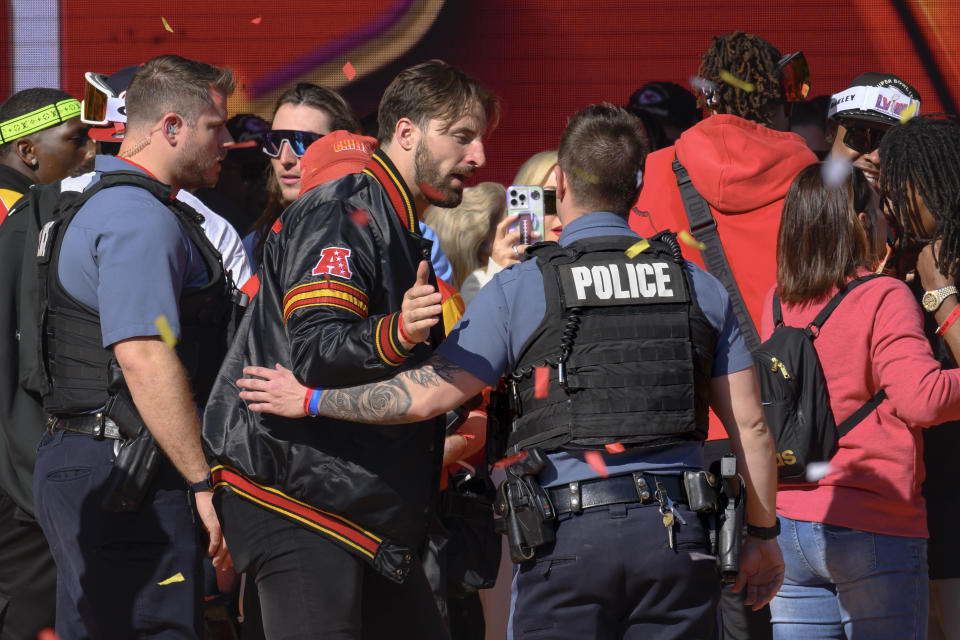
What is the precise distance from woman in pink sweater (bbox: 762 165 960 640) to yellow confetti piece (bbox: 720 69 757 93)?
30.8 inches

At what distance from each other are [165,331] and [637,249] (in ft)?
4.28

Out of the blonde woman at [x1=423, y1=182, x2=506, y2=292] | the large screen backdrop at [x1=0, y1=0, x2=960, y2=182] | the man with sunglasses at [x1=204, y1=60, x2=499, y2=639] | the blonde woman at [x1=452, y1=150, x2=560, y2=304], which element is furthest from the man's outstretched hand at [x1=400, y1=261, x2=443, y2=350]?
the large screen backdrop at [x1=0, y1=0, x2=960, y2=182]

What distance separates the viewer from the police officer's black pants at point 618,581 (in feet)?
8.80

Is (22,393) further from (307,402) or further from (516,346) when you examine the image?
(516,346)

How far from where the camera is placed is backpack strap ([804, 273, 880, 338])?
137 inches

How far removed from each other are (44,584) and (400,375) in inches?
76.1

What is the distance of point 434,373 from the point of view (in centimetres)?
281

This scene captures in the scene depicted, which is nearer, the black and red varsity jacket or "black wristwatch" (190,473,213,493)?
the black and red varsity jacket

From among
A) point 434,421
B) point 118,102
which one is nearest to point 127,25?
point 118,102

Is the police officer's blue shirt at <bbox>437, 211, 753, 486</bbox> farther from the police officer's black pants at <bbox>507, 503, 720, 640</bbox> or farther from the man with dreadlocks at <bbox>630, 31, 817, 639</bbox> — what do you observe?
the man with dreadlocks at <bbox>630, 31, 817, 639</bbox>

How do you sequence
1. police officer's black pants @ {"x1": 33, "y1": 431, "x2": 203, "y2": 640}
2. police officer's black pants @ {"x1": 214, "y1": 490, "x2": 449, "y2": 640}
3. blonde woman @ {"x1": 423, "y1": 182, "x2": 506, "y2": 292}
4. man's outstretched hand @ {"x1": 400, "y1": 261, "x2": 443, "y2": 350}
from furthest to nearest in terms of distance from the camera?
1. blonde woman @ {"x1": 423, "y1": 182, "x2": 506, "y2": 292}
2. police officer's black pants @ {"x1": 33, "y1": 431, "x2": 203, "y2": 640}
3. police officer's black pants @ {"x1": 214, "y1": 490, "x2": 449, "y2": 640}
4. man's outstretched hand @ {"x1": 400, "y1": 261, "x2": 443, "y2": 350}

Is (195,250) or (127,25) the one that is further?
(127,25)

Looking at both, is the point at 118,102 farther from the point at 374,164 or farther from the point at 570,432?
the point at 570,432

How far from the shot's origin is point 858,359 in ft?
11.3
